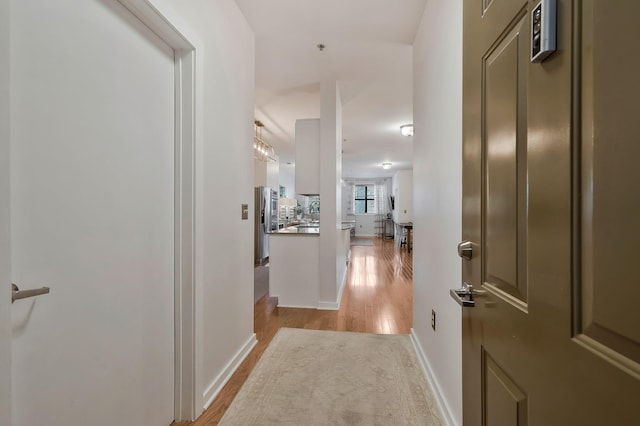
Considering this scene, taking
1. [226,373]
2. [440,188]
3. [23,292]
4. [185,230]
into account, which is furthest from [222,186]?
[440,188]

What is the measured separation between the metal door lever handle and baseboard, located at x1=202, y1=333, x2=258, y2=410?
3.59 feet

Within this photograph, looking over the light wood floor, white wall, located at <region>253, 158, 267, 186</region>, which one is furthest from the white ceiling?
the light wood floor

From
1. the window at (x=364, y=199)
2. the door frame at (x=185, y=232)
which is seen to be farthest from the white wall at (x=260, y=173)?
the window at (x=364, y=199)

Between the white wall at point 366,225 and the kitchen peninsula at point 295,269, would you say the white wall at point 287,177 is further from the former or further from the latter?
the kitchen peninsula at point 295,269

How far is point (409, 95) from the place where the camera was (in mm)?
3746

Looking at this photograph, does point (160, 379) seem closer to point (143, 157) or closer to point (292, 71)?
point (143, 157)

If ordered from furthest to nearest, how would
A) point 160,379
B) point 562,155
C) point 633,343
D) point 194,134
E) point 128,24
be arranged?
point 194,134
point 160,379
point 128,24
point 562,155
point 633,343

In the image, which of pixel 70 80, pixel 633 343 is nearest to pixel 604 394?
pixel 633 343

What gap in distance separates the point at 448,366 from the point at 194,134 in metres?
1.81

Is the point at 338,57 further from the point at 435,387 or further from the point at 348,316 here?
the point at 435,387

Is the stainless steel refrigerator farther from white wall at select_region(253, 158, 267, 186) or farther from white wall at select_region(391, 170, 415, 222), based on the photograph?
white wall at select_region(391, 170, 415, 222)

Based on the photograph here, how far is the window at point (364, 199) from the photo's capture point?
41.4ft

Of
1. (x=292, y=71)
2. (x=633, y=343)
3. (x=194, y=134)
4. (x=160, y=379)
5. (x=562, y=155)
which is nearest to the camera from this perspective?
(x=633, y=343)

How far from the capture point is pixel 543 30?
19.4 inches
